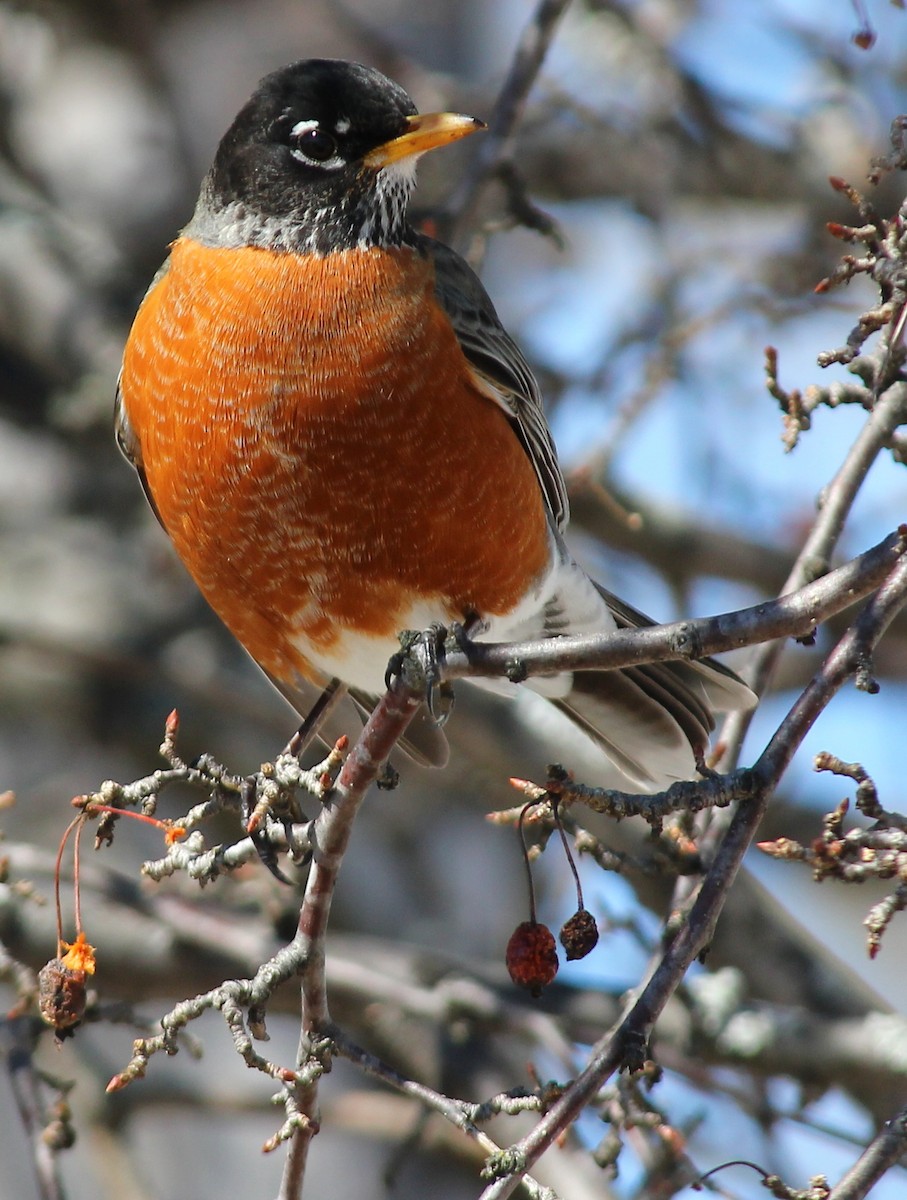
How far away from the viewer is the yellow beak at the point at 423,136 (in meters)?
3.33

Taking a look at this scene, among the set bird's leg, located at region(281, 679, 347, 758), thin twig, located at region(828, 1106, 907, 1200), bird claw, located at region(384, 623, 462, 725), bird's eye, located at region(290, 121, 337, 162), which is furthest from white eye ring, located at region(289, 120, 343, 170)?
thin twig, located at region(828, 1106, 907, 1200)

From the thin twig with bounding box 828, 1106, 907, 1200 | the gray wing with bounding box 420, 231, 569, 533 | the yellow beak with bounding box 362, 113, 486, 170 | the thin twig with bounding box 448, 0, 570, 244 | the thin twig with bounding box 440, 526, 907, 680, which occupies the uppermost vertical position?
the thin twig with bounding box 448, 0, 570, 244

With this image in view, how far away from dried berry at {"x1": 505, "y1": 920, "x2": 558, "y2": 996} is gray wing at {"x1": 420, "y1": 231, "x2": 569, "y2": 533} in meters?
1.45

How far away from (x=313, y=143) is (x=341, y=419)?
931 mm

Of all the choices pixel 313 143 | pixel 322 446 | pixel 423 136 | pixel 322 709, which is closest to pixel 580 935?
pixel 322 446

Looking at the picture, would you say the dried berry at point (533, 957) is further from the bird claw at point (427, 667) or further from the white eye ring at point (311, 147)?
the white eye ring at point (311, 147)

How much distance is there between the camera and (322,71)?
11.9 feet

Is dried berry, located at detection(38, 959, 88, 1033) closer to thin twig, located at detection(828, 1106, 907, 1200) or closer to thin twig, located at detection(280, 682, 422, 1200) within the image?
thin twig, located at detection(280, 682, 422, 1200)

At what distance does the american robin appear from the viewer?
10.6 feet

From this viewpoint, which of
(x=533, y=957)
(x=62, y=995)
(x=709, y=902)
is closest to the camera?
A: (x=709, y=902)

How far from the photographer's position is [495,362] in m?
3.59

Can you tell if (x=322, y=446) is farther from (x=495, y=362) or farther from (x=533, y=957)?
(x=533, y=957)

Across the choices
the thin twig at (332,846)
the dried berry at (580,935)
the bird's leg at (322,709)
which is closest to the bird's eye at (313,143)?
the bird's leg at (322,709)

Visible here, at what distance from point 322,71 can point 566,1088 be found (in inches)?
103
